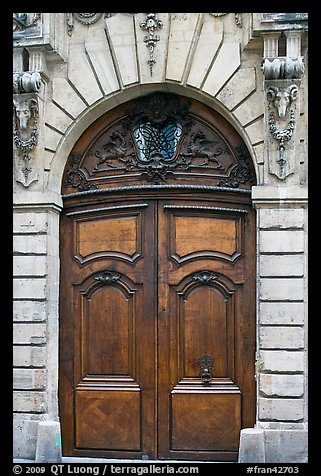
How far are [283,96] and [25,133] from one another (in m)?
2.68

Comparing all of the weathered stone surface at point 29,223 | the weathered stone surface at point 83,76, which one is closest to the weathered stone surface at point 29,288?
the weathered stone surface at point 29,223

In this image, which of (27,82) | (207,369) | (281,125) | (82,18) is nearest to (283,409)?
(207,369)

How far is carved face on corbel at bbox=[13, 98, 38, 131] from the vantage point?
25.1ft

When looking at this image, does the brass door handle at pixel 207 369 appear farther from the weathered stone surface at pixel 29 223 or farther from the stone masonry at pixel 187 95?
the weathered stone surface at pixel 29 223

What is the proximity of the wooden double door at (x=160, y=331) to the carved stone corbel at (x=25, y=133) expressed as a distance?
2.35 ft

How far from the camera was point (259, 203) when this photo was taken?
7.32 meters

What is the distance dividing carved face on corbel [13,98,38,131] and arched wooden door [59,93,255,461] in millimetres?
596

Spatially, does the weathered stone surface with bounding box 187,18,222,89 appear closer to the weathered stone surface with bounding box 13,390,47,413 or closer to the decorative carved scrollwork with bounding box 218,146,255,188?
the decorative carved scrollwork with bounding box 218,146,255,188

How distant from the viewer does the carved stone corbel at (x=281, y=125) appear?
7.26 meters

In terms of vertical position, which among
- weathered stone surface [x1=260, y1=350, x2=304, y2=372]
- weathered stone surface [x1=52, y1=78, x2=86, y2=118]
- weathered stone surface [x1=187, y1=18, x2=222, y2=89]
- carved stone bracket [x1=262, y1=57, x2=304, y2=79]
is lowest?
weathered stone surface [x1=260, y1=350, x2=304, y2=372]

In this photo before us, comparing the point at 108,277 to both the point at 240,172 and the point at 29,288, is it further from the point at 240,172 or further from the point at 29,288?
the point at 240,172

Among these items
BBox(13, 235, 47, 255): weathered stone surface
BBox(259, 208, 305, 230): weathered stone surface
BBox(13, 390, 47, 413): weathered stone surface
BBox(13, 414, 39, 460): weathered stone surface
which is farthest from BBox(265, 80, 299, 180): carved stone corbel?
BBox(13, 414, 39, 460): weathered stone surface

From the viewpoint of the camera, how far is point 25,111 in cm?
767
